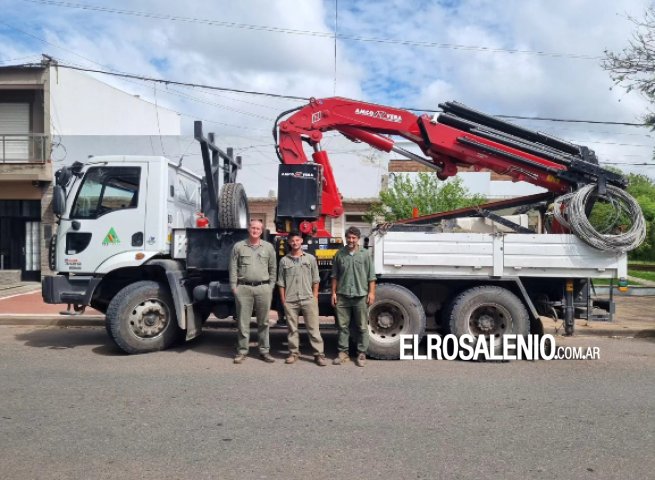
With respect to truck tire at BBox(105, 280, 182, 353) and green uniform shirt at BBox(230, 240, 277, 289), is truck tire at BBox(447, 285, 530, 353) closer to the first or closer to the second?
green uniform shirt at BBox(230, 240, 277, 289)

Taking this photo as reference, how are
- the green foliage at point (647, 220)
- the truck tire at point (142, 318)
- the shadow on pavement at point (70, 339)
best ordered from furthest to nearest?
1. the green foliage at point (647, 220)
2. the shadow on pavement at point (70, 339)
3. the truck tire at point (142, 318)

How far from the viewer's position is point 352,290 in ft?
22.3

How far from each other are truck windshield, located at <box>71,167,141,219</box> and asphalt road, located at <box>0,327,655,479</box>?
6.32ft

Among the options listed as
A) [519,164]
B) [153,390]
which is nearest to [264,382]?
[153,390]

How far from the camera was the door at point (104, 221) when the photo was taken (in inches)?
295

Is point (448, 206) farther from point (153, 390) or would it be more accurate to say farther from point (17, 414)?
point (17, 414)

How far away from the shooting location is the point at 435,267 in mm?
7230

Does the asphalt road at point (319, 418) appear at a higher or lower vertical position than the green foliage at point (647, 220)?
lower

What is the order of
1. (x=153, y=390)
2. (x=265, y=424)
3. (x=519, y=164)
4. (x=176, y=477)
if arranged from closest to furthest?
1. (x=176, y=477)
2. (x=265, y=424)
3. (x=153, y=390)
4. (x=519, y=164)

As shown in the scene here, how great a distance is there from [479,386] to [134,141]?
50.0 feet

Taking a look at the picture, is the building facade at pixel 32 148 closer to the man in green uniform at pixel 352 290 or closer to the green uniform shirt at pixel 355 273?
the man in green uniform at pixel 352 290

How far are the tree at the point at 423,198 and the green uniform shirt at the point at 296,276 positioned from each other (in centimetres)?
842

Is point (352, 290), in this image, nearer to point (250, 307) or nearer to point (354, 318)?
point (354, 318)

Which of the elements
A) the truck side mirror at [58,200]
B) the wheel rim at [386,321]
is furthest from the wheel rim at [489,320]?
the truck side mirror at [58,200]
